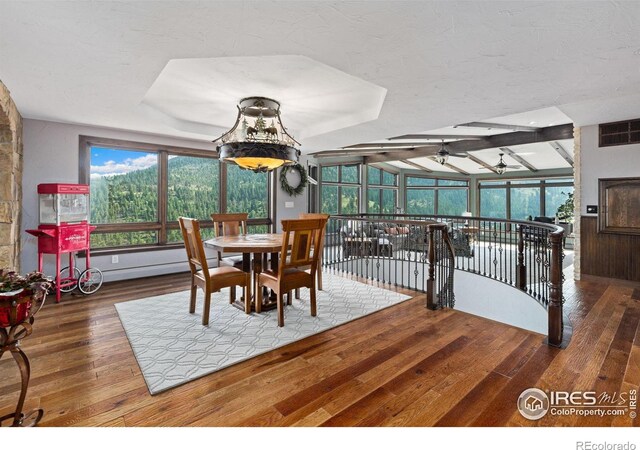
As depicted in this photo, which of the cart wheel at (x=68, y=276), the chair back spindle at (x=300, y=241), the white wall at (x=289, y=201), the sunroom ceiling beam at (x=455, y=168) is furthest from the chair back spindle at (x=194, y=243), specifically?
the sunroom ceiling beam at (x=455, y=168)

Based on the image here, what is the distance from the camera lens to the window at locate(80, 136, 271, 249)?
482 centimetres

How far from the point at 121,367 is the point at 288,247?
5.42 feet

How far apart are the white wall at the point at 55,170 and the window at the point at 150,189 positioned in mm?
129

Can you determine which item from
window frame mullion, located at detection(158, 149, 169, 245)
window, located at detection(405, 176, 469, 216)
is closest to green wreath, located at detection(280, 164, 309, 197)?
window frame mullion, located at detection(158, 149, 169, 245)

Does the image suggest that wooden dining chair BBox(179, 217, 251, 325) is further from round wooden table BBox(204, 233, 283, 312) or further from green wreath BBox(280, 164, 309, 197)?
green wreath BBox(280, 164, 309, 197)

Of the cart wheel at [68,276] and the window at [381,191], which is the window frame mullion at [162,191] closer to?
the cart wheel at [68,276]

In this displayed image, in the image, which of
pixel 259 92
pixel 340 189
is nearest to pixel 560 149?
pixel 340 189

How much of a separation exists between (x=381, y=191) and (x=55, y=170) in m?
9.20

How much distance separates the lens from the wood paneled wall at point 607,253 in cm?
456

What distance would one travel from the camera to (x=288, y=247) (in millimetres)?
3217

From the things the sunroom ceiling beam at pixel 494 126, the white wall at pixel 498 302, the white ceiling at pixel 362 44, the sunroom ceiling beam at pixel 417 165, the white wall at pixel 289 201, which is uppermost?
the sunroom ceiling beam at pixel 417 165

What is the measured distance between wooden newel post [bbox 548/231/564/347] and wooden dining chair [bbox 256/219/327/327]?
2.06 metres

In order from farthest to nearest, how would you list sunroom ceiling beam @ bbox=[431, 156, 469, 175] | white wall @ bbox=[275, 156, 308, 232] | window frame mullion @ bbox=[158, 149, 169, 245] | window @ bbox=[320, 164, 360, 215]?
sunroom ceiling beam @ bbox=[431, 156, 469, 175] < window @ bbox=[320, 164, 360, 215] < white wall @ bbox=[275, 156, 308, 232] < window frame mullion @ bbox=[158, 149, 169, 245]

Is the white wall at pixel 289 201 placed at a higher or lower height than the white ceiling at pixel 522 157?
lower
